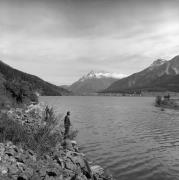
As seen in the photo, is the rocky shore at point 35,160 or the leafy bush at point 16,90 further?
the leafy bush at point 16,90

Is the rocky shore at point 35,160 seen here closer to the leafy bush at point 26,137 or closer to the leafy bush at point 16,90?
the leafy bush at point 26,137

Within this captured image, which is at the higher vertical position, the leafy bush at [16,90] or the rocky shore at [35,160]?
the leafy bush at [16,90]

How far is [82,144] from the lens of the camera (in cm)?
2864

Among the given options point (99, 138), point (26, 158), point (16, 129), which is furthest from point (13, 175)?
point (99, 138)

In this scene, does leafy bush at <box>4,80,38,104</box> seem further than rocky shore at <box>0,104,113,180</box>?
Yes

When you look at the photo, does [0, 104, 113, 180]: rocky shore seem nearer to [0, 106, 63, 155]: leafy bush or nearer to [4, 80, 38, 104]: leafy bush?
[0, 106, 63, 155]: leafy bush

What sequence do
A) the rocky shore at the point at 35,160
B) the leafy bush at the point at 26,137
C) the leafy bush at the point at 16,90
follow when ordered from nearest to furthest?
the rocky shore at the point at 35,160
the leafy bush at the point at 26,137
the leafy bush at the point at 16,90

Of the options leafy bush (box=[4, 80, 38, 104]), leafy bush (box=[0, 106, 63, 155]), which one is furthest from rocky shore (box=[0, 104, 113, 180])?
leafy bush (box=[4, 80, 38, 104])

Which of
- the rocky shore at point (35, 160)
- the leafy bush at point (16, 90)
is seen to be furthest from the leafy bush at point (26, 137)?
the leafy bush at point (16, 90)

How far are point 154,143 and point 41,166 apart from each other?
20.0 m

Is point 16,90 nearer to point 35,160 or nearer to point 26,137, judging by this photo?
point 26,137

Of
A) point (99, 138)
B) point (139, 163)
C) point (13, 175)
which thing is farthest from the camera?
point (99, 138)

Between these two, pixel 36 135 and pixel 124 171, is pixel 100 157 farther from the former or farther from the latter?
pixel 36 135

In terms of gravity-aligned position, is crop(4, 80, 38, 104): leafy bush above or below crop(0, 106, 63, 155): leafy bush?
above
